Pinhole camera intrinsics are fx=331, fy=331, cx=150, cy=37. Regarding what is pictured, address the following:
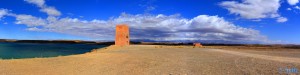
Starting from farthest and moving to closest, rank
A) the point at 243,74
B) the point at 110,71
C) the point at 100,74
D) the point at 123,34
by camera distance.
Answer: the point at 123,34
the point at 110,71
the point at 100,74
the point at 243,74

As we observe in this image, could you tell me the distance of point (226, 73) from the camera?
11.8 m

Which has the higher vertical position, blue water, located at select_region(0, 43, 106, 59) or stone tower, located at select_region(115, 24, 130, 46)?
stone tower, located at select_region(115, 24, 130, 46)

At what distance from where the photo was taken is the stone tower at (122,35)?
53219 mm

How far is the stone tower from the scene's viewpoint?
53219 mm

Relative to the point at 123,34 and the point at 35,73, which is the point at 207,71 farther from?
the point at 123,34

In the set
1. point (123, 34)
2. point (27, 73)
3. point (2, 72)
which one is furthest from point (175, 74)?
point (123, 34)

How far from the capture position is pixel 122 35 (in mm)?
54219

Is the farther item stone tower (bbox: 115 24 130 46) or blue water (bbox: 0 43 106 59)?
stone tower (bbox: 115 24 130 46)

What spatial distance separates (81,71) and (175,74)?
3879 millimetres

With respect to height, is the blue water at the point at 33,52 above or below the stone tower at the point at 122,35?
A: below

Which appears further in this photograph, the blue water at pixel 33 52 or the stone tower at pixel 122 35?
the stone tower at pixel 122 35

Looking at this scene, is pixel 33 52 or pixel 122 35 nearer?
pixel 33 52

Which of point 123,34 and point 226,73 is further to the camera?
point 123,34

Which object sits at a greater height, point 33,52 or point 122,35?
point 122,35
